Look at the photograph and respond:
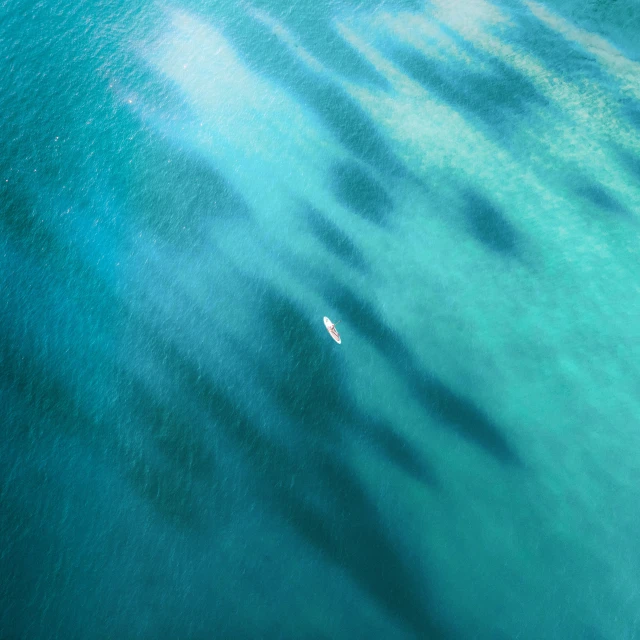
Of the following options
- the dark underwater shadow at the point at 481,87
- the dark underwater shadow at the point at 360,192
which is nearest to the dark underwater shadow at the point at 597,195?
the dark underwater shadow at the point at 481,87

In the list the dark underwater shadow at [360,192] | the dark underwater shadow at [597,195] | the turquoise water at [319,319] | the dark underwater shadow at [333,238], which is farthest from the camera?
the dark underwater shadow at [360,192]

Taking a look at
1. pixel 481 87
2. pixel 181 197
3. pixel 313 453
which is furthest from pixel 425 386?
pixel 481 87

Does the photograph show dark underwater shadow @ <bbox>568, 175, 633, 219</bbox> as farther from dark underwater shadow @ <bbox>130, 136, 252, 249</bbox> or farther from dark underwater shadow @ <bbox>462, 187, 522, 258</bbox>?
dark underwater shadow @ <bbox>130, 136, 252, 249</bbox>

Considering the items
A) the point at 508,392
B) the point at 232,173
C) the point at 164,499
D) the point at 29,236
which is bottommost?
the point at 508,392

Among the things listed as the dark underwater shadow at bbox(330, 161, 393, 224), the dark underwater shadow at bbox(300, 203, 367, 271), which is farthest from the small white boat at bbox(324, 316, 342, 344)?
the dark underwater shadow at bbox(330, 161, 393, 224)

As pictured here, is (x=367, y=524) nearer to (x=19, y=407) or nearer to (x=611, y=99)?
(x=19, y=407)

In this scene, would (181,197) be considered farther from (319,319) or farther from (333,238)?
(319,319)

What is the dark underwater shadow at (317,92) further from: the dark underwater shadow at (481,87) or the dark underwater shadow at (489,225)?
the dark underwater shadow at (481,87)

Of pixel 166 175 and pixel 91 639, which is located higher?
pixel 166 175

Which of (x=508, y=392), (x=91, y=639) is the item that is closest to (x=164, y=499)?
(x=91, y=639)
